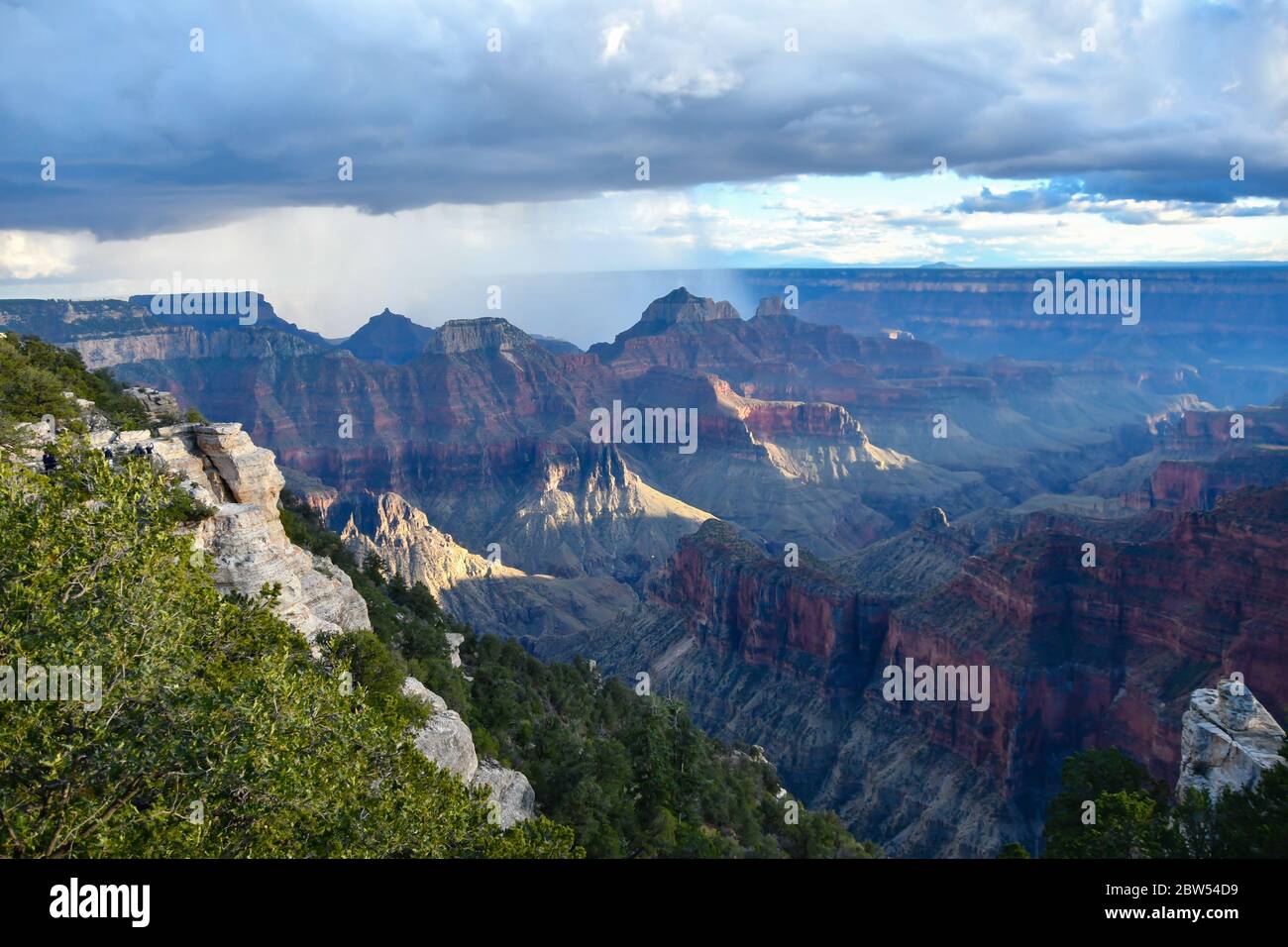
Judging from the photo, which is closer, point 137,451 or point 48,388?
point 137,451

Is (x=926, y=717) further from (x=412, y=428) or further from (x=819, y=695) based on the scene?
(x=412, y=428)

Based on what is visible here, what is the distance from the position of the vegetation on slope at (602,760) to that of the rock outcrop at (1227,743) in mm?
16582

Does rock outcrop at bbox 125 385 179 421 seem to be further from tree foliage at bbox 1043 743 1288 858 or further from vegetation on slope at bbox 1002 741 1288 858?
tree foliage at bbox 1043 743 1288 858

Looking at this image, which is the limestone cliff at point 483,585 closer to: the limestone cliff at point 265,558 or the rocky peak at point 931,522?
the rocky peak at point 931,522

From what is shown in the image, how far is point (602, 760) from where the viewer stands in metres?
42.1

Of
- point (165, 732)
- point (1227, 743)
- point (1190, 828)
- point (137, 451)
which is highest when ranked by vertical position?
point (137, 451)

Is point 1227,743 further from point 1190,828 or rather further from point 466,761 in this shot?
point 466,761

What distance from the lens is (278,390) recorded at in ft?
646

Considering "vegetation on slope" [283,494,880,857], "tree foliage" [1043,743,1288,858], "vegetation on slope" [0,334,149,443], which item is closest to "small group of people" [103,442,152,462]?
"vegetation on slope" [0,334,149,443]

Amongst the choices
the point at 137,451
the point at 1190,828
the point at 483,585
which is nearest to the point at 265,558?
the point at 137,451

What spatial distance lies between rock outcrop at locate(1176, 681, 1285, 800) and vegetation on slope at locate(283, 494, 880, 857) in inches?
653

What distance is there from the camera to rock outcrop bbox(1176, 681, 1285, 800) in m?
38.6

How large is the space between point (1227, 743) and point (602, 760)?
2756cm
